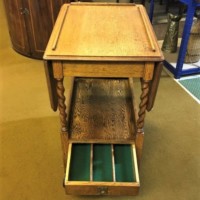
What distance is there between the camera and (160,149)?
1659mm

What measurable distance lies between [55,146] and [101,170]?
20.6 inches

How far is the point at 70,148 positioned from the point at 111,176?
255 millimetres

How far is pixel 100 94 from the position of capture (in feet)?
5.53

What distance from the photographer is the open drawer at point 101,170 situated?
44.9 inches

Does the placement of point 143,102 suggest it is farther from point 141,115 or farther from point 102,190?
point 102,190

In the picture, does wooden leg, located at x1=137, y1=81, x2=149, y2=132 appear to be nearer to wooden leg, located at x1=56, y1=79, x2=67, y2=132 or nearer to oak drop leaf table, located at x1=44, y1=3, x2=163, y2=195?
oak drop leaf table, located at x1=44, y1=3, x2=163, y2=195

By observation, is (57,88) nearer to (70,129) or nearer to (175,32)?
(70,129)

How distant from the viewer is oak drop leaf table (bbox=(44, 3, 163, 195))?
3.46ft

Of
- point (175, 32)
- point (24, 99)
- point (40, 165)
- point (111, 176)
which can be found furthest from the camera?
point (175, 32)

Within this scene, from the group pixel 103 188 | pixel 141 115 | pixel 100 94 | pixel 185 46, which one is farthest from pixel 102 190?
pixel 185 46

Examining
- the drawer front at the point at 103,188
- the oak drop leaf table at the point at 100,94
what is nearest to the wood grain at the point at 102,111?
the oak drop leaf table at the point at 100,94

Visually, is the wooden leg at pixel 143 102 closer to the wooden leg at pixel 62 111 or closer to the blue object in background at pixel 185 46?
the wooden leg at pixel 62 111

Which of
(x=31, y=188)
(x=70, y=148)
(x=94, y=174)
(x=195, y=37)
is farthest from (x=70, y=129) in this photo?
(x=195, y=37)

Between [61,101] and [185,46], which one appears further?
[185,46]
